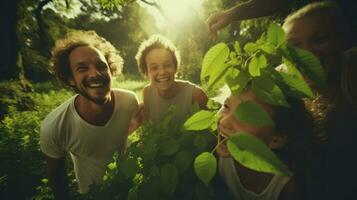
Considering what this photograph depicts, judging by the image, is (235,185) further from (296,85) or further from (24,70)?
(24,70)

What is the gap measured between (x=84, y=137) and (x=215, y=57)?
234 cm

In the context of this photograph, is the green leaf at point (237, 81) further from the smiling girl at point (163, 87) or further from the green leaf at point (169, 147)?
the smiling girl at point (163, 87)

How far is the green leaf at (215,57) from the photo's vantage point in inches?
37.1

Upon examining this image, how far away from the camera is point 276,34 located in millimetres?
888

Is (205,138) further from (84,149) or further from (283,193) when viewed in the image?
(84,149)

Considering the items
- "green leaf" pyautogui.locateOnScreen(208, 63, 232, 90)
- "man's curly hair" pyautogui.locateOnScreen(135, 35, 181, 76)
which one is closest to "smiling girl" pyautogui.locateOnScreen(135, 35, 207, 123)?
"man's curly hair" pyautogui.locateOnScreen(135, 35, 181, 76)

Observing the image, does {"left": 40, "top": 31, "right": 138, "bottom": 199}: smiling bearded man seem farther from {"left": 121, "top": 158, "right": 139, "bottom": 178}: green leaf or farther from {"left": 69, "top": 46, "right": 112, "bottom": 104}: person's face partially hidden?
{"left": 121, "top": 158, "right": 139, "bottom": 178}: green leaf

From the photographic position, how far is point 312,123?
1351 millimetres

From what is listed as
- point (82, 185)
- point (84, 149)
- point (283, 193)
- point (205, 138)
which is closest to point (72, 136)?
point (84, 149)

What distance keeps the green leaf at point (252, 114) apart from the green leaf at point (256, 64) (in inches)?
4.7

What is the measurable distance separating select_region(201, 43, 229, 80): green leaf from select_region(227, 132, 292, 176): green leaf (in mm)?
256

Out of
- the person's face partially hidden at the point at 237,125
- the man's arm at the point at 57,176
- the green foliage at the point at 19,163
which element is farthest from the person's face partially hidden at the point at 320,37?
the green foliage at the point at 19,163

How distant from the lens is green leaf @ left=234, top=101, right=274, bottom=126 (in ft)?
2.67

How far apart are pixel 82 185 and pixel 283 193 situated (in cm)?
256
